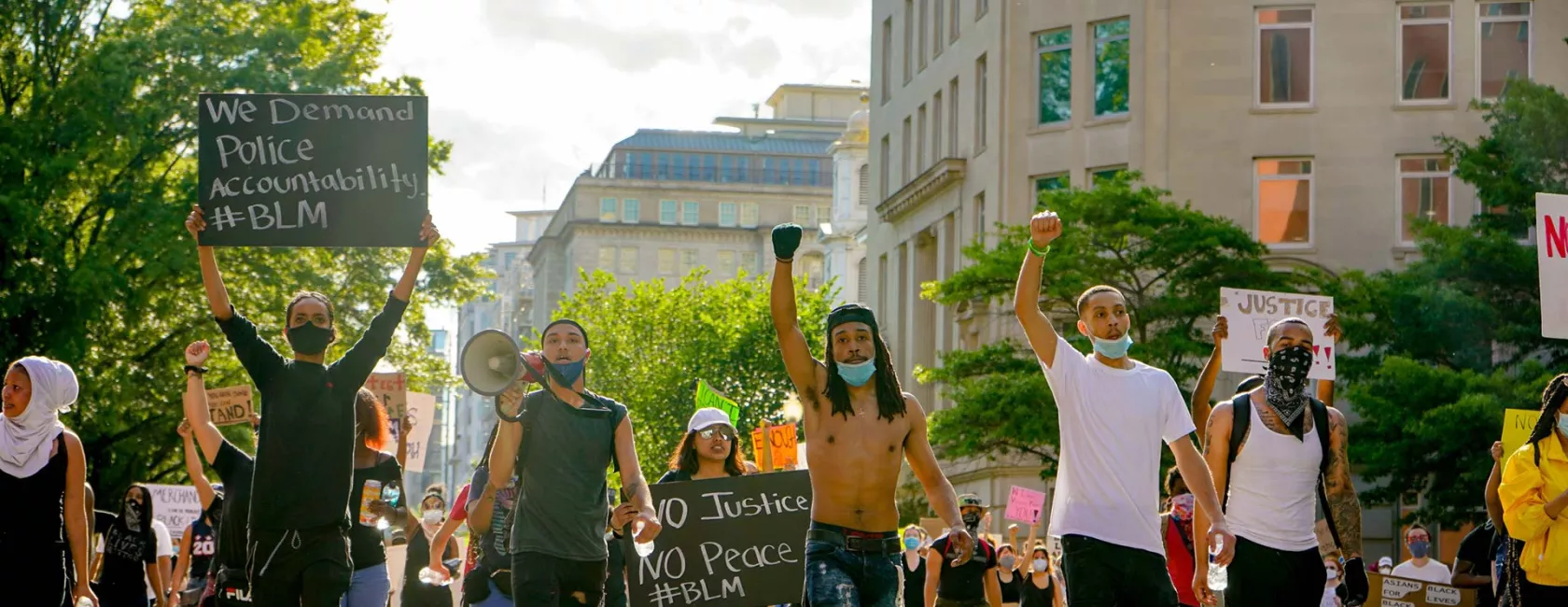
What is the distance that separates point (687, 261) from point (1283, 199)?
292ft

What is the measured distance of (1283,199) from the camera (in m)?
47.0

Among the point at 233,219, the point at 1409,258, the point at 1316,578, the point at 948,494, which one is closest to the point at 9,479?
the point at 233,219

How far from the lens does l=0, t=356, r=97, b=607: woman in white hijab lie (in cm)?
948

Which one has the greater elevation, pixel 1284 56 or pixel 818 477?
pixel 1284 56

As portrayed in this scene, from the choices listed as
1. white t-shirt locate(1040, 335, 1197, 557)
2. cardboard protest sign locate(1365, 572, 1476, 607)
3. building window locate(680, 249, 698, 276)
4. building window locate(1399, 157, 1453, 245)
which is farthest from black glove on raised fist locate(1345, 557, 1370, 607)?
building window locate(680, 249, 698, 276)

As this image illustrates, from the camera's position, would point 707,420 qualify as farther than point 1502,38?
No

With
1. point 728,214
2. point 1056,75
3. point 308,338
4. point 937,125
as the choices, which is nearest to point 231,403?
point 308,338

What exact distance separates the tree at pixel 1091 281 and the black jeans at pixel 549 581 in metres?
26.7

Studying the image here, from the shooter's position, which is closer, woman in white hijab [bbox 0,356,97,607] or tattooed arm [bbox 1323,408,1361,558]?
woman in white hijab [bbox 0,356,97,607]

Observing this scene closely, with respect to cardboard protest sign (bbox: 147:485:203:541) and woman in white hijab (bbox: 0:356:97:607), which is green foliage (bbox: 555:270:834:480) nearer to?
cardboard protest sign (bbox: 147:485:203:541)

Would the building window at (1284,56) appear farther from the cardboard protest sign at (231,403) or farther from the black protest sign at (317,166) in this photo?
the black protest sign at (317,166)

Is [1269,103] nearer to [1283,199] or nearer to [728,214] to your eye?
[1283,199]

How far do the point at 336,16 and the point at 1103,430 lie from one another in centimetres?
3457

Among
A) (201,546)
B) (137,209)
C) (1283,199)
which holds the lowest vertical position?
(201,546)
